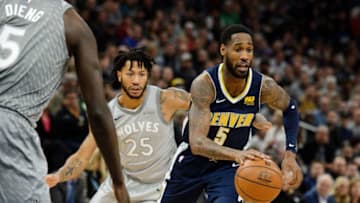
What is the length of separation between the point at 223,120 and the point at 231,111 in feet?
0.33

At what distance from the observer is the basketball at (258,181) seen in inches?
231

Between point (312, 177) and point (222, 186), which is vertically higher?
point (222, 186)

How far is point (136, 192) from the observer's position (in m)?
6.87

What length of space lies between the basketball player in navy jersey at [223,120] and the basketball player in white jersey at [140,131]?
7.9 inches

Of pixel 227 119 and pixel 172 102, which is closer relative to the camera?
pixel 227 119

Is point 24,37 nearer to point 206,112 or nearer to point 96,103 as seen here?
point 96,103

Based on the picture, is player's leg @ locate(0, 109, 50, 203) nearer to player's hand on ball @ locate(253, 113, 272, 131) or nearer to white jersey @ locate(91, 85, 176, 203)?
white jersey @ locate(91, 85, 176, 203)

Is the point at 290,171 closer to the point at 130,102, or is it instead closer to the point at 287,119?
the point at 287,119

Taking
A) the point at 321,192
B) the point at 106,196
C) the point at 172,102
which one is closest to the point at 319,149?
the point at 321,192

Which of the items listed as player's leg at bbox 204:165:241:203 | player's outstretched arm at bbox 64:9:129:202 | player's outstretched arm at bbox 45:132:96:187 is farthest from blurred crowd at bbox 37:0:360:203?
player's outstretched arm at bbox 64:9:129:202

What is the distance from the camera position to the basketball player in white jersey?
6.86 m

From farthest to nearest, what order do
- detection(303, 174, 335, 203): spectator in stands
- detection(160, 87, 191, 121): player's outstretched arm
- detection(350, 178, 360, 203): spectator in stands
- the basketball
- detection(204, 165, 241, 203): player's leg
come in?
1. detection(350, 178, 360, 203): spectator in stands
2. detection(303, 174, 335, 203): spectator in stands
3. detection(160, 87, 191, 121): player's outstretched arm
4. detection(204, 165, 241, 203): player's leg
5. the basketball

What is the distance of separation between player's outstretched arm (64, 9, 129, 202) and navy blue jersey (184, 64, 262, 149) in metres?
2.94

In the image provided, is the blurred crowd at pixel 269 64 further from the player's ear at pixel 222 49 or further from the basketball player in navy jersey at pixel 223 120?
the player's ear at pixel 222 49
